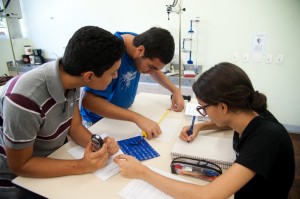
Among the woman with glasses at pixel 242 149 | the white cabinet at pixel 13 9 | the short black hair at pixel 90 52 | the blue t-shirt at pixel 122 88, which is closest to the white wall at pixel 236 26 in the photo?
the white cabinet at pixel 13 9

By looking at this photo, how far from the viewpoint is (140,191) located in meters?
0.88

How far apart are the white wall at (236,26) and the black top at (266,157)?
2.05m

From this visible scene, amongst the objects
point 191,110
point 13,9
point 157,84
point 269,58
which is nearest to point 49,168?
point 191,110

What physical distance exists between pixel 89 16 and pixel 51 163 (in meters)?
2.84

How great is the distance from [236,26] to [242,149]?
89.7 inches

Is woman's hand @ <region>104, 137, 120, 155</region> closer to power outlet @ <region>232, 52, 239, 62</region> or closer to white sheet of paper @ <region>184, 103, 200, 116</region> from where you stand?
white sheet of paper @ <region>184, 103, 200, 116</region>

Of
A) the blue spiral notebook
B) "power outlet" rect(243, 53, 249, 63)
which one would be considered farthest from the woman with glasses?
"power outlet" rect(243, 53, 249, 63)

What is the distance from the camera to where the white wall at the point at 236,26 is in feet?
8.55

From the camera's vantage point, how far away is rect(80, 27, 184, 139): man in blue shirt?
4.27 feet

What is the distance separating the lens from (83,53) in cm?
92

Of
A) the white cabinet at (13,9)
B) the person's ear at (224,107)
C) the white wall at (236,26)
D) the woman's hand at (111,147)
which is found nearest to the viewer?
the person's ear at (224,107)

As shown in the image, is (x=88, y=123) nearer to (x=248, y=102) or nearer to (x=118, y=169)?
(x=118, y=169)

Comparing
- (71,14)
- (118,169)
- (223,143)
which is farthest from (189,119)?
(71,14)

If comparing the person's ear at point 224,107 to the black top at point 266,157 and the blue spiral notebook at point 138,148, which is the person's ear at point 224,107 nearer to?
the black top at point 266,157
